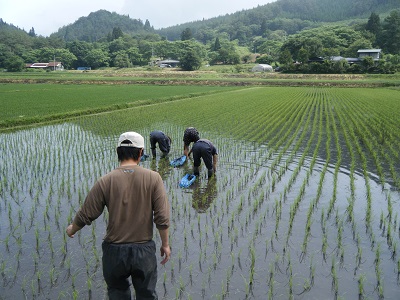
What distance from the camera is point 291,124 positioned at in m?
14.9

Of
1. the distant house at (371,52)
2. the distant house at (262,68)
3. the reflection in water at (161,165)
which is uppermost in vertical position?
the distant house at (371,52)

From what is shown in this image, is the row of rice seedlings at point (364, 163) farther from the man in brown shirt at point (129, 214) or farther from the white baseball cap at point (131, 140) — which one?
the white baseball cap at point (131, 140)

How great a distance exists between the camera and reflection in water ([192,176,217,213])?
19.6 feet

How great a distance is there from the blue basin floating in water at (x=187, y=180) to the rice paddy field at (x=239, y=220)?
0.52ft

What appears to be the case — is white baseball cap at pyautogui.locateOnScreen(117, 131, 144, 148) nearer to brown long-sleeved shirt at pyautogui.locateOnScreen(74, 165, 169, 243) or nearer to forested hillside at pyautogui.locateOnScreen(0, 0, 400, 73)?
brown long-sleeved shirt at pyautogui.locateOnScreen(74, 165, 169, 243)

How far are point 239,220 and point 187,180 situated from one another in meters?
1.98

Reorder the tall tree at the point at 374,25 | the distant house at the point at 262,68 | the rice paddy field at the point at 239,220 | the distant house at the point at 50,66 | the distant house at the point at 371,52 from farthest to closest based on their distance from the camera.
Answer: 1. the tall tree at the point at 374,25
2. the distant house at the point at 50,66
3. the distant house at the point at 262,68
4. the distant house at the point at 371,52
5. the rice paddy field at the point at 239,220

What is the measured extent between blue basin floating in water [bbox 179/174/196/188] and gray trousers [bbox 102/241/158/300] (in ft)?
14.2

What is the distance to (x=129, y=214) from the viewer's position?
2.55 metres

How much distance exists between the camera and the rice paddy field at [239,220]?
12.3ft

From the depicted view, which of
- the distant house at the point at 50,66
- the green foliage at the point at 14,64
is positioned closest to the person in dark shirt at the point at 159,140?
the green foliage at the point at 14,64

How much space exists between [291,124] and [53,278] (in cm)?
1239

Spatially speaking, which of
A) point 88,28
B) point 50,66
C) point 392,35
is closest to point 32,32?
point 88,28

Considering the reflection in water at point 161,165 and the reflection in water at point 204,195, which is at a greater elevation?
the reflection in water at point 161,165
